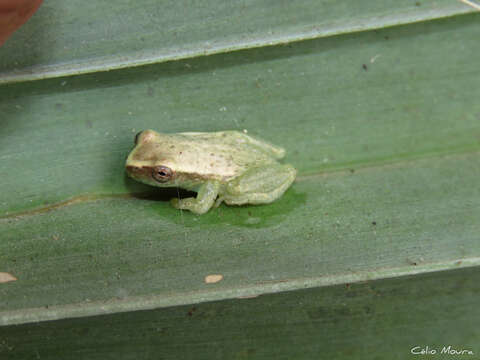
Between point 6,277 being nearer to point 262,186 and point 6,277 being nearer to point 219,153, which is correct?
point 219,153

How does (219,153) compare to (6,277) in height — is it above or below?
above

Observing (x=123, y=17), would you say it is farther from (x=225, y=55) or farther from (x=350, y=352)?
(x=350, y=352)

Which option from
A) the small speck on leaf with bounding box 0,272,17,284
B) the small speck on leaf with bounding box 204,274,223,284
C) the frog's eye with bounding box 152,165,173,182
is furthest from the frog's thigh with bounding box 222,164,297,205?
the small speck on leaf with bounding box 0,272,17,284

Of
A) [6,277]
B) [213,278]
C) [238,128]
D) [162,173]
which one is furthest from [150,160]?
[6,277]

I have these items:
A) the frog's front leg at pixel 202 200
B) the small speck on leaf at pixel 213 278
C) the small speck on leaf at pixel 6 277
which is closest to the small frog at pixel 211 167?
the frog's front leg at pixel 202 200

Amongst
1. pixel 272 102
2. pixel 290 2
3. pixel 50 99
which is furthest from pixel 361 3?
pixel 50 99

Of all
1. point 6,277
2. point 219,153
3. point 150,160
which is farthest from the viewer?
point 219,153

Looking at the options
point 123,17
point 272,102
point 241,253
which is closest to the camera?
point 241,253

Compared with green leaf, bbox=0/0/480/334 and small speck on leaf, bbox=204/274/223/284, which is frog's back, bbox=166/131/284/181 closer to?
green leaf, bbox=0/0/480/334
